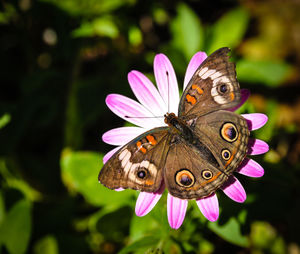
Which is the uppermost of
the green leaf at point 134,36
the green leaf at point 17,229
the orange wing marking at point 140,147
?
the green leaf at point 134,36

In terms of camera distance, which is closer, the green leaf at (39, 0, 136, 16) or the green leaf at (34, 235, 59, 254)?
the green leaf at (34, 235, 59, 254)

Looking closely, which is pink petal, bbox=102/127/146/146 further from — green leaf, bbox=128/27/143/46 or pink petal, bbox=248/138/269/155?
green leaf, bbox=128/27/143/46

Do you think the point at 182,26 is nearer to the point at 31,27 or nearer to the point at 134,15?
the point at 134,15

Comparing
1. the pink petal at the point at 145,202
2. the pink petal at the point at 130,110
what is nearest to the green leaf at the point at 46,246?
the pink petal at the point at 145,202

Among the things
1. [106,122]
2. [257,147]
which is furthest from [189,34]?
[257,147]

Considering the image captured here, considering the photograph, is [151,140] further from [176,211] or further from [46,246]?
[46,246]

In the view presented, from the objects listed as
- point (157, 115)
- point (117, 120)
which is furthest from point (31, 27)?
point (157, 115)

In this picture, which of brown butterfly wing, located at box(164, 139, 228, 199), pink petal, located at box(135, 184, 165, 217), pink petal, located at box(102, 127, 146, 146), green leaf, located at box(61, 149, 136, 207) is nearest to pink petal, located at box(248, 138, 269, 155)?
brown butterfly wing, located at box(164, 139, 228, 199)

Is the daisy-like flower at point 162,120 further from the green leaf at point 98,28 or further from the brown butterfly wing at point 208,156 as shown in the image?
the green leaf at point 98,28
